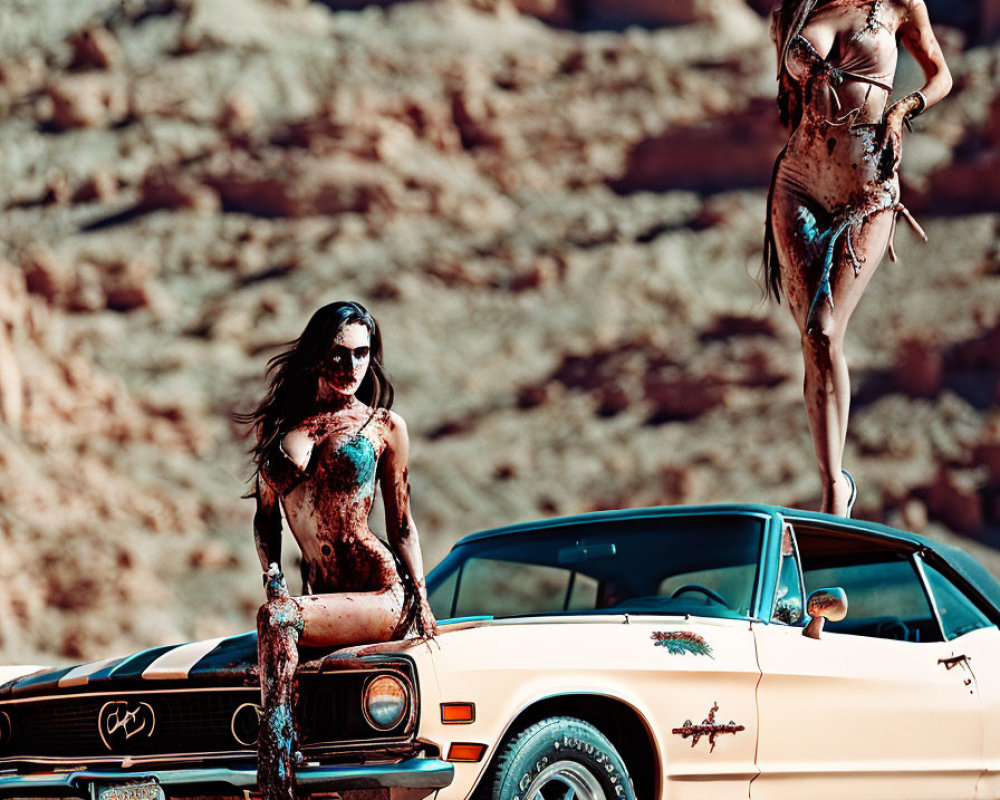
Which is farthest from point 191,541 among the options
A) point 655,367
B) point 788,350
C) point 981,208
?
point 981,208

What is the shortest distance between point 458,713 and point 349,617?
43 centimetres

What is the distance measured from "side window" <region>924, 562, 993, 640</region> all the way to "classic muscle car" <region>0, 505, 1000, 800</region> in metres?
0.01

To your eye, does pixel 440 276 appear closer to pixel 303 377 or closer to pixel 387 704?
pixel 303 377

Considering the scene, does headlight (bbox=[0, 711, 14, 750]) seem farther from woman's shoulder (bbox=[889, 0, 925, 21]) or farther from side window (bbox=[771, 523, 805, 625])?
woman's shoulder (bbox=[889, 0, 925, 21])

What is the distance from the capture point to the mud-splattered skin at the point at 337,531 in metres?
4.22

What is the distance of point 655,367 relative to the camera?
3541 centimetres

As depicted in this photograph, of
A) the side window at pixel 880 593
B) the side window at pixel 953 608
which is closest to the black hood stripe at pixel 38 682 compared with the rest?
the side window at pixel 880 593

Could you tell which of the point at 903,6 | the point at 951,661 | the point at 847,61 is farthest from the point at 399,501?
the point at 903,6

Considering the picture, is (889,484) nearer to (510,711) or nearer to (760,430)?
(760,430)

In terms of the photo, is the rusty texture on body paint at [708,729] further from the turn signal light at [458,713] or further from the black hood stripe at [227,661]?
the black hood stripe at [227,661]

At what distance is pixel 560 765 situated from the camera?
4.33 metres

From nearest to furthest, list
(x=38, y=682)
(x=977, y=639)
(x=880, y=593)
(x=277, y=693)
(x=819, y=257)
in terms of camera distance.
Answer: (x=277, y=693)
(x=38, y=682)
(x=977, y=639)
(x=880, y=593)
(x=819, y=257)

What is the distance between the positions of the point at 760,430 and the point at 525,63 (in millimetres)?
17618

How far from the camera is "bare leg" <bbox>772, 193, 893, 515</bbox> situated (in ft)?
20.8
